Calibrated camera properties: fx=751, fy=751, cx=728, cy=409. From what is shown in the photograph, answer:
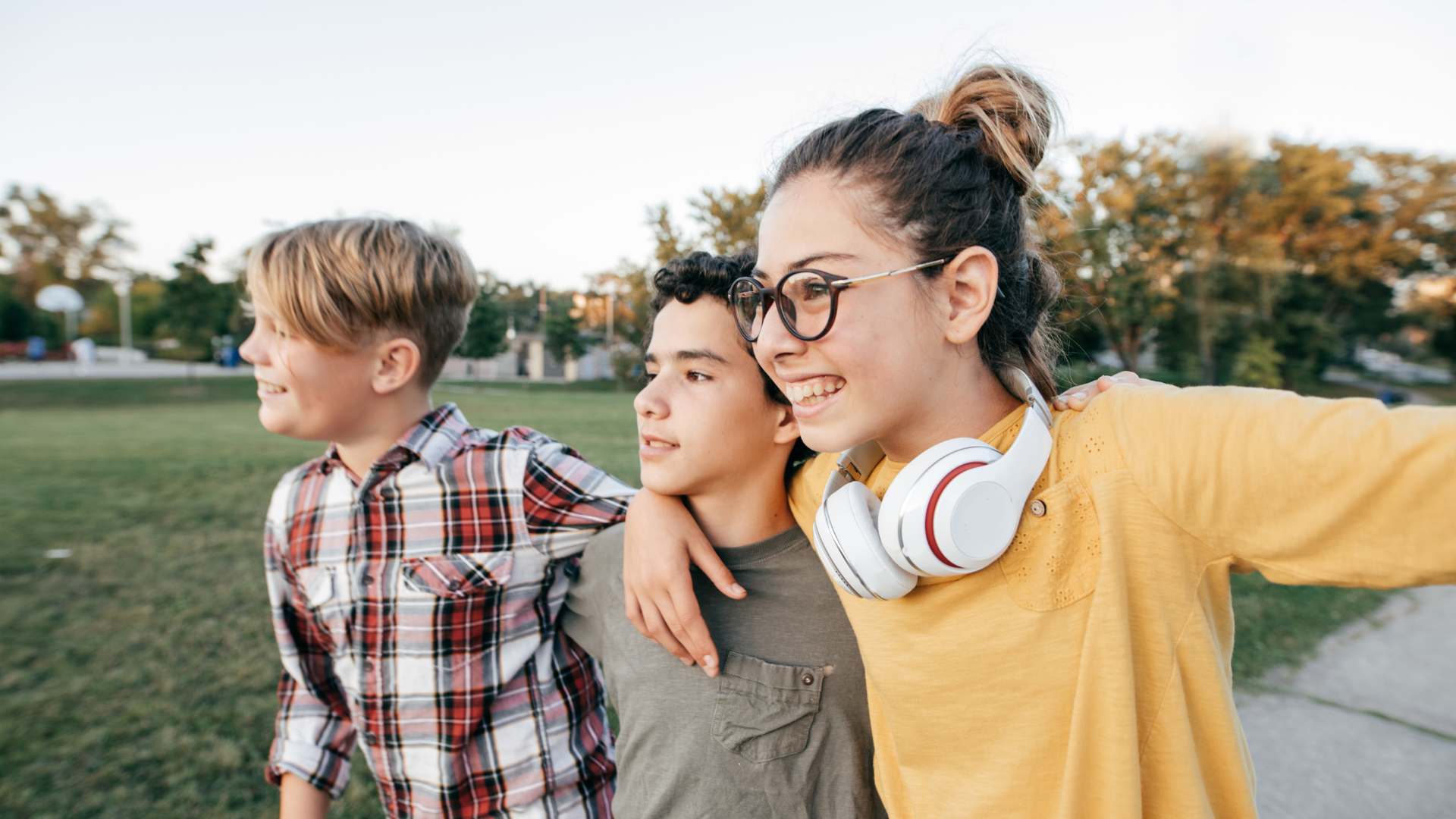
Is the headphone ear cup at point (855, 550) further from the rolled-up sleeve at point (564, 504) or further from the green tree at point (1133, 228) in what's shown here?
the green tree at point (1133, 228)

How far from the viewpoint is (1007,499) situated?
1062 millimetres

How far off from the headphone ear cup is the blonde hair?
1.29 m

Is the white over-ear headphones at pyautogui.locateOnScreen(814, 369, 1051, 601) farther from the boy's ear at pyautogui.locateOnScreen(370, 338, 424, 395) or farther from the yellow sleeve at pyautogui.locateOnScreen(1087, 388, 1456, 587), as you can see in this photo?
the boy's ear at pyautogui.locateOnScreen(370, 338, 424, 395)

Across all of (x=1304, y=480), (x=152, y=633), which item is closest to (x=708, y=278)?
(x=1304, y=480)

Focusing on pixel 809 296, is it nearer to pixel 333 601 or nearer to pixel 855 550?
pixel 855 550

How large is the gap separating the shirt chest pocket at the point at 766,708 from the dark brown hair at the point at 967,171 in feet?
2.32

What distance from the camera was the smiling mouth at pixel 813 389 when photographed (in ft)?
3.93

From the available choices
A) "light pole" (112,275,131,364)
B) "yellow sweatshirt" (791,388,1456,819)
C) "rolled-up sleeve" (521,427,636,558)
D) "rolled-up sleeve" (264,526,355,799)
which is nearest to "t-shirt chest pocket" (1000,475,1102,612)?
"yellow sweatshirt" (791,388,1456,819)

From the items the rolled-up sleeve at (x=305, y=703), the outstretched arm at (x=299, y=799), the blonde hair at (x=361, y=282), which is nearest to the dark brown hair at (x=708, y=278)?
the blonde hair at (x=361, y=282)

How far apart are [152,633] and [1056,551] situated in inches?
192

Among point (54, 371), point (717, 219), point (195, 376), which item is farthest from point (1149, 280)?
point (54, 371)

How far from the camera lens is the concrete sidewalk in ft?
8.60

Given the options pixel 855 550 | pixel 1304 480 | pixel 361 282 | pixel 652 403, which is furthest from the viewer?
pixel 361 282

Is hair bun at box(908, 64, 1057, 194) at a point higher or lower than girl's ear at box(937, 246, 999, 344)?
higher
